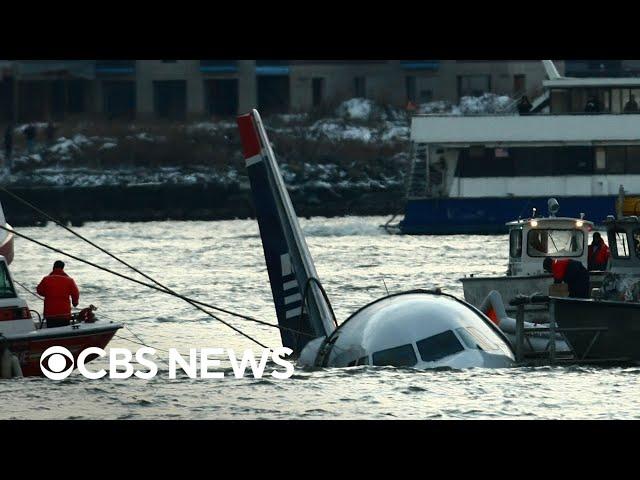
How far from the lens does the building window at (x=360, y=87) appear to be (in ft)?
420

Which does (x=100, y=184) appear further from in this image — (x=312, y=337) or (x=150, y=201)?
(x=312, y=337)

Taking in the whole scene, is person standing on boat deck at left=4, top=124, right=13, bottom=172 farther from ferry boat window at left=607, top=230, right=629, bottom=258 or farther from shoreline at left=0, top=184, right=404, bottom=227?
ferry boat window at left=607, top=230, right=629, bottom=258

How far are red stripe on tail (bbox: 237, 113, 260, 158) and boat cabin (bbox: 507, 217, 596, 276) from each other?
11.3 meters

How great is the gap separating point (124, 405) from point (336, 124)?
10797 cm

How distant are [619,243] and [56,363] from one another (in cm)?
942

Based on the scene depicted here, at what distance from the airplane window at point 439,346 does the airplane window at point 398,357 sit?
14cm

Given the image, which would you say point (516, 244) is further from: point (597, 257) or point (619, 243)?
point (619, 243)

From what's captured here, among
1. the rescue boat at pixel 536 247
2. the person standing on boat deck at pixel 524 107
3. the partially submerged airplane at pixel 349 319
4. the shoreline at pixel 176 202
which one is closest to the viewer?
the partially submerged airplane at pixel 349 319

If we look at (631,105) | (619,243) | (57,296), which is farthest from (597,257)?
(631,105)

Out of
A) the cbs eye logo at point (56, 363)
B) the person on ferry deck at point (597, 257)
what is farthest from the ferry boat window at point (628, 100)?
the cbs eye logo at point (56, 363)

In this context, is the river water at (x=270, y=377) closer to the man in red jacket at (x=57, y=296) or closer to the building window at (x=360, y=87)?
the man in red jacket at (x=57, y=296)

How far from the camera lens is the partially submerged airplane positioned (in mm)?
20734
